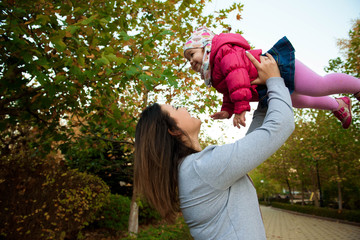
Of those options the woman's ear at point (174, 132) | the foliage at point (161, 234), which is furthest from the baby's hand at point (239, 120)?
the foliage at point (161, 234)

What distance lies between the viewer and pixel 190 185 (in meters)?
1.38

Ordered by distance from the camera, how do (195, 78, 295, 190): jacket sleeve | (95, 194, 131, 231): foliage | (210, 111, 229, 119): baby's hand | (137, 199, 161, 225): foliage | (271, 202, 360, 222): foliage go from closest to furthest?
(195, 78, 295, 190): jacket sleeve, (210, 111, 229, 119): baby's hand, (95, 194, 131, 231): foliage, (137, 199, 161, 225): foliage, (271, 202, 360, 222): foliage

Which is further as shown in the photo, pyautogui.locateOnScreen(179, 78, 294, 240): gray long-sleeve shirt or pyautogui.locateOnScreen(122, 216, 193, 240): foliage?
pyautogui.locateOnScreen(122, 216, 193, 240): foliage

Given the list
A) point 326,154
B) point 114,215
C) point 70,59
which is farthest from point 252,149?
point 326,154

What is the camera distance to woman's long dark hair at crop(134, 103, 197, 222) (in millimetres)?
1467

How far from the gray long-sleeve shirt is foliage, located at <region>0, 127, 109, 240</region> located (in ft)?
14.0

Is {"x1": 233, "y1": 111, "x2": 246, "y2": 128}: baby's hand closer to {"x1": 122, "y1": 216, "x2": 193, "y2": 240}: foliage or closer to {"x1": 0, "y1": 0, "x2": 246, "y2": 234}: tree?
{"x1": 0, "y1": 0, "x2": 246, "y2": 234}: tree

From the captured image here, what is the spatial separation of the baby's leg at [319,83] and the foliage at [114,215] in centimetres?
932

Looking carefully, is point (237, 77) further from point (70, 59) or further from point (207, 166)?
point (70, 59)

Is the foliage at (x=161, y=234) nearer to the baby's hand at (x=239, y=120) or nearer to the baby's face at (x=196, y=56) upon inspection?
the baby's face at (x=196, y=56)

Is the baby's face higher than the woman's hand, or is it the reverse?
the baby's face

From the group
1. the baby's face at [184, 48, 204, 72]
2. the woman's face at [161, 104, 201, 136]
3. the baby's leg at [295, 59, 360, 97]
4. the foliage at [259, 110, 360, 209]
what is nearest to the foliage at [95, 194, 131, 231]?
the baby's face at [184, 48, 204, 72]

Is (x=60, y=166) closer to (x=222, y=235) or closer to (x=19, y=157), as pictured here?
(x=19, y=157)

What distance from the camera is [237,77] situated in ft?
5.16
